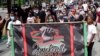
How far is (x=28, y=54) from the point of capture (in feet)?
31.2

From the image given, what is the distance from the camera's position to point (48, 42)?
30.8 feet

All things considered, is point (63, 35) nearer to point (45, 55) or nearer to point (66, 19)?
point (45, 55)

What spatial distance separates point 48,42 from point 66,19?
9258 millimetres

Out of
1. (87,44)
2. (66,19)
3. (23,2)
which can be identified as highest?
(87,44)

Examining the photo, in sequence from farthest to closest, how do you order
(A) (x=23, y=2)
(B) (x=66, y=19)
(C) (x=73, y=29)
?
(A) (x=23, y=2), (B) (x=66, y=19), (C) (x=73, y=29)

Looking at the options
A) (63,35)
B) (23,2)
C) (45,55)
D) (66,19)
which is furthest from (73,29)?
(23,2)

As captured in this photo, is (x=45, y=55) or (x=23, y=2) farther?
(x=23, y=2)

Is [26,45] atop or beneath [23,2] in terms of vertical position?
atop

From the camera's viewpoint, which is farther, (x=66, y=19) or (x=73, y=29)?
(x=66, y=19)

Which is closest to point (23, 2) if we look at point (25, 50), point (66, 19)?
point (66, 19)

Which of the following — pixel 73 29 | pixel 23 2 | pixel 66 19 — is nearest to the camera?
pixel 73 29

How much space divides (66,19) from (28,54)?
9241 mm

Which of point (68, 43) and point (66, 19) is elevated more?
point (68, 43)

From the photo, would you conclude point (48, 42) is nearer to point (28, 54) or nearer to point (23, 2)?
point (28, 54)
